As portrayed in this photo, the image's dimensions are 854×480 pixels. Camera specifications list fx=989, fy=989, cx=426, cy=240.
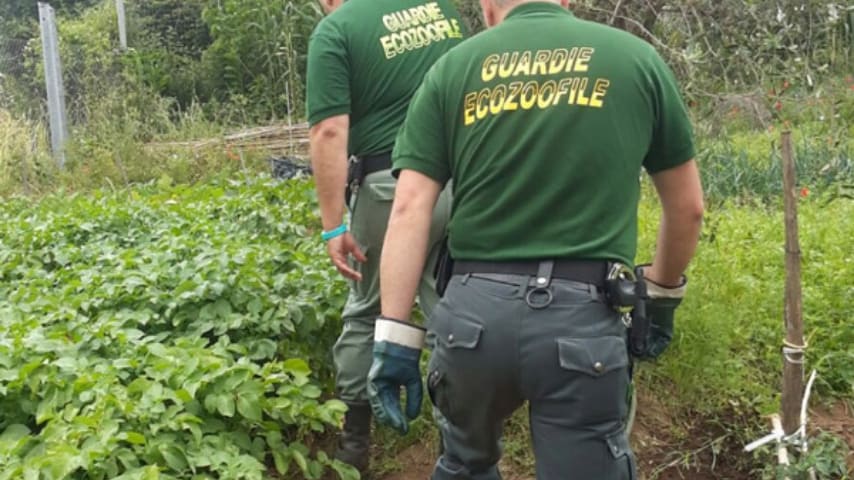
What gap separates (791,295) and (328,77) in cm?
172

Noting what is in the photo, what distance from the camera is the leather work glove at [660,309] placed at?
2756 mm

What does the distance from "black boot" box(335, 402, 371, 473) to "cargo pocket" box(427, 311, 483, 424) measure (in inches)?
45.3

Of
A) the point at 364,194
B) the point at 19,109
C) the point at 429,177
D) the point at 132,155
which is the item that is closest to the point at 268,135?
the point at 132,155

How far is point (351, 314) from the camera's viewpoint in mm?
3682

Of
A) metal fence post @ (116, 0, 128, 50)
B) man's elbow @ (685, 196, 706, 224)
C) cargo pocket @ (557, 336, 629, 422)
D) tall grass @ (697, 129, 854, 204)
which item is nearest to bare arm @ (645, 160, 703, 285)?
man's elbow @ (685, 196, 706, 224)

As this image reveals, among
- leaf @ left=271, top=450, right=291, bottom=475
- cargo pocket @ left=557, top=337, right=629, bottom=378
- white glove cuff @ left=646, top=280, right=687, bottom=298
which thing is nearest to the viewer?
cargo pocket @ left=557, top=337, right=629, bottom=378

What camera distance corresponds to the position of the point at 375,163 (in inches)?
143

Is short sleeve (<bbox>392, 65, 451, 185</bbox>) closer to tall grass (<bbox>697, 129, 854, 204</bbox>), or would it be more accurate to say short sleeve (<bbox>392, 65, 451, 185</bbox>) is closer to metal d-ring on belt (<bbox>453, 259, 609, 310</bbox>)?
metal d-ring on belt (<bbox>453, 259, 609, 310</bbox>)

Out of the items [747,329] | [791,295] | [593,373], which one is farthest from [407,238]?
[747,329]

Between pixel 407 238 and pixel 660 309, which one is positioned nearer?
pixel 407 238

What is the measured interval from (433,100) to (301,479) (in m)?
1.78

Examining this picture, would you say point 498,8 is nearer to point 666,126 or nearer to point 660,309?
point 666,126

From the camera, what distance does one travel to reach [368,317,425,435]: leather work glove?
2510mm

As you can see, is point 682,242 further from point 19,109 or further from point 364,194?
point 19,109
